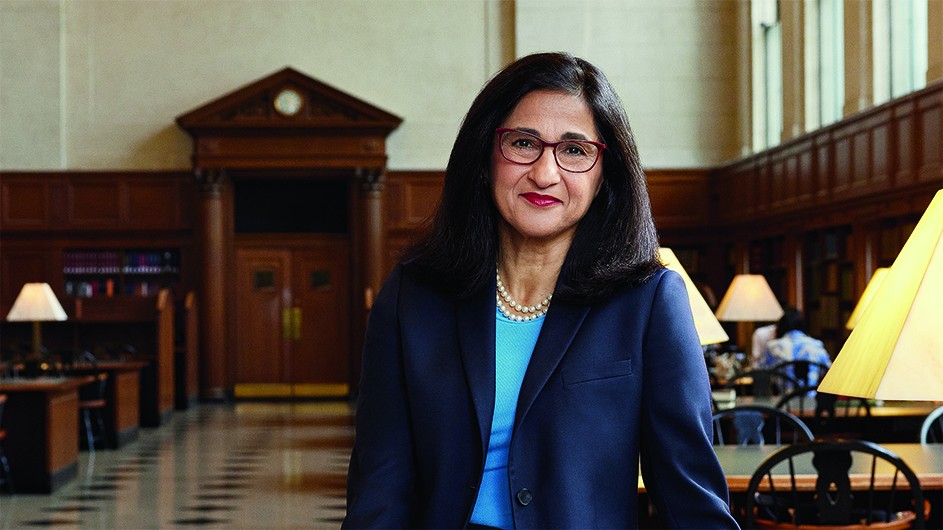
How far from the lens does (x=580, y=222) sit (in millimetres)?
1747

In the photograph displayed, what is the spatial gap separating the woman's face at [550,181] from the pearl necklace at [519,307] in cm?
9

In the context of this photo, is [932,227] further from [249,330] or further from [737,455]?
[249,330]

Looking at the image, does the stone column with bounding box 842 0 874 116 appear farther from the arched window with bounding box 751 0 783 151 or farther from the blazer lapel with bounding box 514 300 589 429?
the blazer lapel with bounding box 514 300 589 429

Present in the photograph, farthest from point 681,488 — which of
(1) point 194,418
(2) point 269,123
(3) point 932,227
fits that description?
(2) point 269,123

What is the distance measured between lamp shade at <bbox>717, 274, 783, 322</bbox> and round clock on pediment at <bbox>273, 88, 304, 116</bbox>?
876 cm

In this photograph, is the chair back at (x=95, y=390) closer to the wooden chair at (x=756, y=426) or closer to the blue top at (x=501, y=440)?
the wooden chair at (x=756, y=426)

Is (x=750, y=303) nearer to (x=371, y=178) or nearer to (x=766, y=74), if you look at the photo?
(x=766, y=74)

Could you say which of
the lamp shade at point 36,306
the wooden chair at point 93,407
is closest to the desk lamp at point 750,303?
the wooden chair at point 93,407

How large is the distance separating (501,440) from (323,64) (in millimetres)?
16473

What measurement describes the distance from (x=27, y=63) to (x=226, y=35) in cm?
269

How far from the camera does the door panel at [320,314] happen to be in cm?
1800

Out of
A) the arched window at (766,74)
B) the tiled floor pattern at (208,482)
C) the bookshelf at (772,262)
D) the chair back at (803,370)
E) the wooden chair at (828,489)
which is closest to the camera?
the wooden chair at (828,489)

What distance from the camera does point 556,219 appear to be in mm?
1697

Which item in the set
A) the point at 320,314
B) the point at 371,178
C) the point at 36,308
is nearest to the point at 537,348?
the point at 36,308
